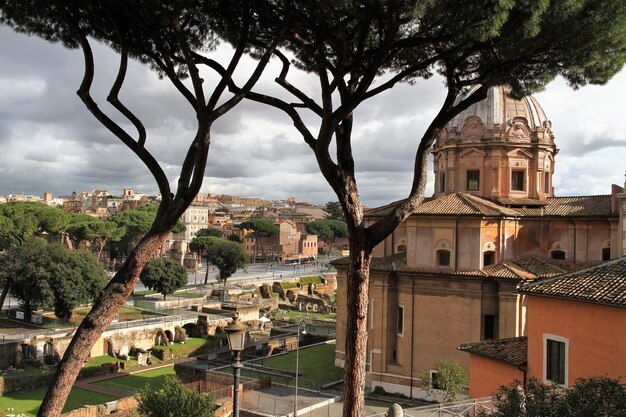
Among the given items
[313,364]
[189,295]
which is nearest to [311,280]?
[189,295]

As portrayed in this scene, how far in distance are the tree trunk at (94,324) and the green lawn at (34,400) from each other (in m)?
12.8

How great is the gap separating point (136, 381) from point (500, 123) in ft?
56.0

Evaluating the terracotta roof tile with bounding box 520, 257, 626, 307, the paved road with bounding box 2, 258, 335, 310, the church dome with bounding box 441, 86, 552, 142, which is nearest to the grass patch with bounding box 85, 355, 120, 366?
the church dome with bounding box 441, 86, 552, 142

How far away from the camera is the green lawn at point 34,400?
17766 mm

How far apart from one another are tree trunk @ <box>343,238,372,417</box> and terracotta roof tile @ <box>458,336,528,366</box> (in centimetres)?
412

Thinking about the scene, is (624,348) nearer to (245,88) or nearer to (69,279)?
(245,88)

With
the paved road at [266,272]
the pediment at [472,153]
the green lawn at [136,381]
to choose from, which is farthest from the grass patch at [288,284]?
the pediment at [472,153]

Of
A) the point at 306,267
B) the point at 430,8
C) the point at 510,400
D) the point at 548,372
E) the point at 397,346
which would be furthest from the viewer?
the point at 306,267

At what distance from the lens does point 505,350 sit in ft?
34.9

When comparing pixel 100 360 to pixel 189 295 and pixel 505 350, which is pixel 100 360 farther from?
pixel 505 350

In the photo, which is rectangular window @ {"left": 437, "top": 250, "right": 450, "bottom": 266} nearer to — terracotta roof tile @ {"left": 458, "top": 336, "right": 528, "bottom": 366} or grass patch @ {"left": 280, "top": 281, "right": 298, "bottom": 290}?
terracotta roof tile @ {"left": 458, "top": 336, "right": 528, "bottom": 366}

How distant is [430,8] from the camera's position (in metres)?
6.84

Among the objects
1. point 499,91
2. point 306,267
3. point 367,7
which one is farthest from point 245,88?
point 306,267

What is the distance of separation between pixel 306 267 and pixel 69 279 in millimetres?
40873
